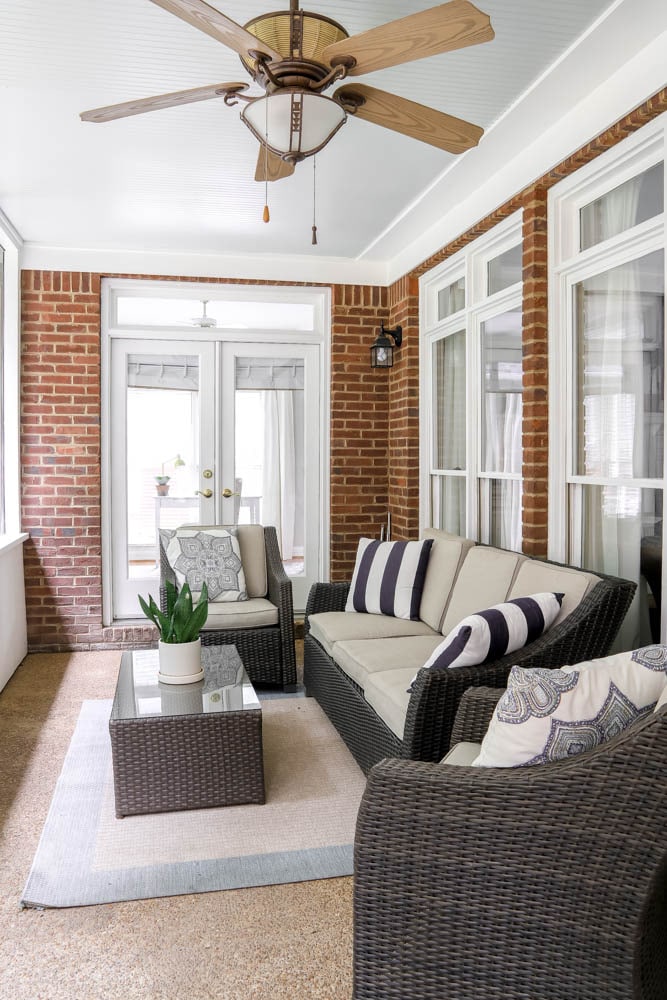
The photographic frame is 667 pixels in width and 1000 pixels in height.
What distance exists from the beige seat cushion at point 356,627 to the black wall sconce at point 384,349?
6.71 feet

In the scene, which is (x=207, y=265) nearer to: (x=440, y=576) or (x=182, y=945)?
(x=440, y=576)

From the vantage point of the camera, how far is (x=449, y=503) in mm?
4836

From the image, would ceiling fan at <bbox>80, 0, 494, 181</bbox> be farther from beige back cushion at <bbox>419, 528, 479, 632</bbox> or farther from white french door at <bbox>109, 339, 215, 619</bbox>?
white french door at <bbox>109, 339, 215, 619</bbox>

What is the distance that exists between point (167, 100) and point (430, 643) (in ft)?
7.46

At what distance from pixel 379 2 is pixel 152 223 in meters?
2.56

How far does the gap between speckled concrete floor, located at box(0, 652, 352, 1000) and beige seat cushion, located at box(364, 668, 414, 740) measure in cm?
52

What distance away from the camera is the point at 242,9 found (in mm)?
2404

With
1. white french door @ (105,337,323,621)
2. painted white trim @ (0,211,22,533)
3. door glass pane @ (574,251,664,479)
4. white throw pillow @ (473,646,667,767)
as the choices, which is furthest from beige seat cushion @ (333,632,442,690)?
painted white trim @ (0,211,22,533)

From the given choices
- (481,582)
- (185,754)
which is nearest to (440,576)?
(481,582)

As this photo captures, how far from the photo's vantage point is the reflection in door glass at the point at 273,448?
558 centimetres

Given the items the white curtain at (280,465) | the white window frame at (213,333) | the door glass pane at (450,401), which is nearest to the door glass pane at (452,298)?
the door glass pane at (450,401)

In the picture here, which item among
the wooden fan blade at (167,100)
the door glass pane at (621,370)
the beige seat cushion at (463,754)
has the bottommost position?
the beige seat cushion at (463,754)

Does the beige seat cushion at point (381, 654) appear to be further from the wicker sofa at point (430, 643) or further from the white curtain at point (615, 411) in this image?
the white curtain at point (615, 411)

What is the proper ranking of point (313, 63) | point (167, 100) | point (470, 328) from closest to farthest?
point (313, 63), point (167, 100), point (470, 328)
